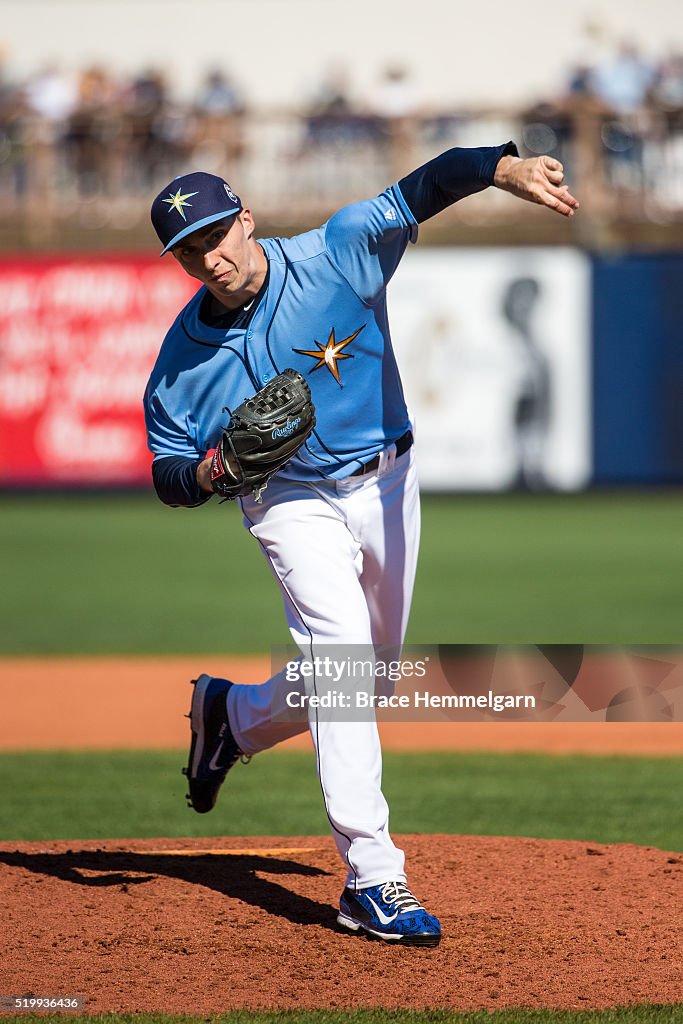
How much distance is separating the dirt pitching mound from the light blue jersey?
1330 millimetres

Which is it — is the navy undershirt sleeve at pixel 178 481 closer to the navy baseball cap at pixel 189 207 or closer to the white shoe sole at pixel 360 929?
the navy baseball cap at pixel 189 207

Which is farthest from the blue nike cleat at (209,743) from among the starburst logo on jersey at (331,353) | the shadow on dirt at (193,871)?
the starburst logo on jersey at (331,353)

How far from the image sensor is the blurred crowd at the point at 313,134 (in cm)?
1817

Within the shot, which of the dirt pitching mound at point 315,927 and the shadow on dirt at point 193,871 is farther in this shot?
the shadow on dirt at point 193,871

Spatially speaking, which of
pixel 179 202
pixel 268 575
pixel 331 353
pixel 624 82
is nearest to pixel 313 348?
pixel 331 353

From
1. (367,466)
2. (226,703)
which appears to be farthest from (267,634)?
(367,466)

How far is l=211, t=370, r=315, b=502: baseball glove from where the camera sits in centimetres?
392

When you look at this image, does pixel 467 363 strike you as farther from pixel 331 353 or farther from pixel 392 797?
pixel 331 353

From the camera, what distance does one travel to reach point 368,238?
4.12 m

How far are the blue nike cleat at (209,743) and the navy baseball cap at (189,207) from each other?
1.59 m

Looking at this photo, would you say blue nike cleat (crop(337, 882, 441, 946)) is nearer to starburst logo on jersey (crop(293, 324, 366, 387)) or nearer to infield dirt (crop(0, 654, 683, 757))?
starburst logo on jersey (crop(293, 324, 366, 387))

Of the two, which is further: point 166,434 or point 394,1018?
point 166,434

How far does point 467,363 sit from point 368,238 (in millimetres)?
14038

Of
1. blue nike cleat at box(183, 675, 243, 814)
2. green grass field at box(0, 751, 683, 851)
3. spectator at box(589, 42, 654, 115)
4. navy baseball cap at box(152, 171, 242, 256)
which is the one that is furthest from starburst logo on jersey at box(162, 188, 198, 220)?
spectator at box(589, 42, 654, 115)
